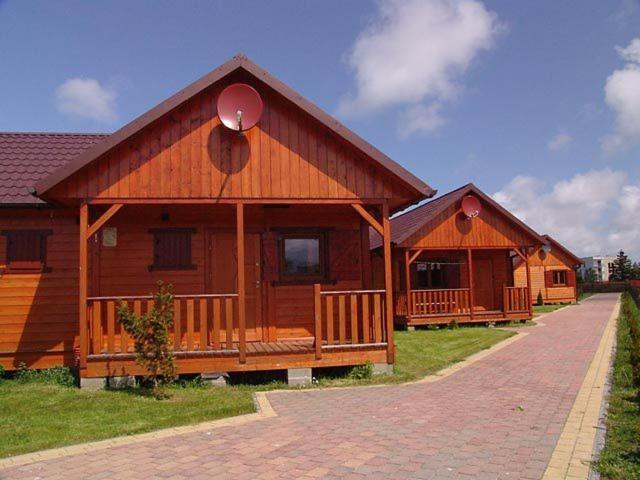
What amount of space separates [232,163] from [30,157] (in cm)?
488

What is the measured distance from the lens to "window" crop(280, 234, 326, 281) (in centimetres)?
1154

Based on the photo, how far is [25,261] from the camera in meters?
10.4

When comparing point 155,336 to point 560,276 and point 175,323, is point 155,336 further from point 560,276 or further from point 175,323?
point 560,276

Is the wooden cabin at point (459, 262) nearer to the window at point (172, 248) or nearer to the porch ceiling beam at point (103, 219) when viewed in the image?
the window at point (172, 248)

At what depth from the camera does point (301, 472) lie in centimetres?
497

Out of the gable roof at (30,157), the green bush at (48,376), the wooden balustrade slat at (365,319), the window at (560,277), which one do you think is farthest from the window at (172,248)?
the window at (560,277)

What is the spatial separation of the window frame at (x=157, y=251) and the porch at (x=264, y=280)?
0.07ft

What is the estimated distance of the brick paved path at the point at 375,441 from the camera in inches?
198

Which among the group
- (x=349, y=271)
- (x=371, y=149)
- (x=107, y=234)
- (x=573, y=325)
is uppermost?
(x=371, y=149)

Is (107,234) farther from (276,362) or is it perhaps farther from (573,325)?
(573,325)

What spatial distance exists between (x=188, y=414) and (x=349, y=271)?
530 centimetres

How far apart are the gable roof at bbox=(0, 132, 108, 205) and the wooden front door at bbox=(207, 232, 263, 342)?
3267 millimetres

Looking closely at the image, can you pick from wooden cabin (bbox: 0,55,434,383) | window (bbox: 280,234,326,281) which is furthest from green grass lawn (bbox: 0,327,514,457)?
window (bbox: 280,234,326,281)

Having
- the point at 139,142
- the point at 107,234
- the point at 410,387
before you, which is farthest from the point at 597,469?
the point at 107,234
